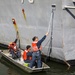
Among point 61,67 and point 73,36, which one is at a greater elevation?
point 73,36

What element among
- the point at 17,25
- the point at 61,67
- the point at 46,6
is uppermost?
the point at 46,6

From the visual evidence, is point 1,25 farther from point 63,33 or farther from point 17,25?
point 63,33

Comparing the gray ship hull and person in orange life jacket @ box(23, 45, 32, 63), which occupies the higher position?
the gray ship hull

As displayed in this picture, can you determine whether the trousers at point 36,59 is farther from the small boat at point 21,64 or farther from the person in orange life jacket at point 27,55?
the person in orange life jacket at point 27,55

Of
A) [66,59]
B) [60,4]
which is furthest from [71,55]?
[60,4]

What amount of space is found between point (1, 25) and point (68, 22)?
718cm

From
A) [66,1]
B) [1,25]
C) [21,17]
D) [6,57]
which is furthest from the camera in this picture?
[1,25]

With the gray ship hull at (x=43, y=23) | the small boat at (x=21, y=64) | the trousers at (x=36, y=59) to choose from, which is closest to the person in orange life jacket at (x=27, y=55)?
the small boat at (x=21, y=64)

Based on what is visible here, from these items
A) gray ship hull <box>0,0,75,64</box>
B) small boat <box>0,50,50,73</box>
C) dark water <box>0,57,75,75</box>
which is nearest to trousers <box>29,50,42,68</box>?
small boat <box>0,50,50,73</box>

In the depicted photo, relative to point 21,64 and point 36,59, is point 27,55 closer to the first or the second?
point 21,64

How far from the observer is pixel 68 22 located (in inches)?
549

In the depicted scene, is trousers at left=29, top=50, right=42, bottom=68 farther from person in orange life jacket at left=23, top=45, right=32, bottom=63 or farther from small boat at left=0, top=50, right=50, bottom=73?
person in orange life jacket at left=23, top=45, right=32, bottom=63

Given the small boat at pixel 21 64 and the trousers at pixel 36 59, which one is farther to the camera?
the trousers at pixel 36 59

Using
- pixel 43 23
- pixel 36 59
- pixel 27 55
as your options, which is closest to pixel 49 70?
pixel 36 59
